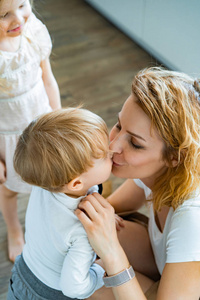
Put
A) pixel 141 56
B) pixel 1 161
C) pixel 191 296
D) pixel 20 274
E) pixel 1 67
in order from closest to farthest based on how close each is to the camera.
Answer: pixel 191 296 → pixel 20 274 → pixel 1 67 → pixel 1 161 → pixel 141 56

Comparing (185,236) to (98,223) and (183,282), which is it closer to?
(183,282)

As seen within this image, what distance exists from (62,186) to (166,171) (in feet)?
1.27

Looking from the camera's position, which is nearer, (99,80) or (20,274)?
(20,274)

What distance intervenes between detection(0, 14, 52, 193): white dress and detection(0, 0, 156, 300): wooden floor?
3.31ft

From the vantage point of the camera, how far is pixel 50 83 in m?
1.78

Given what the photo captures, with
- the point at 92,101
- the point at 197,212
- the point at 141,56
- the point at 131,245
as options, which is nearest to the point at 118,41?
the point at 141,56

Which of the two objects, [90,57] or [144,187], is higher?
[144,187]

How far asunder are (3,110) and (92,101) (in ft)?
4.02

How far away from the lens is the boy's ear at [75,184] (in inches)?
45.3

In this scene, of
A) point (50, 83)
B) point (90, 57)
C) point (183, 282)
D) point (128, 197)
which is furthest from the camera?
point (90, 57)

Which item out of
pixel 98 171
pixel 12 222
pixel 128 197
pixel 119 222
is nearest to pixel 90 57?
pixel 12 222

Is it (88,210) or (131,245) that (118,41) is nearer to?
(131,245)

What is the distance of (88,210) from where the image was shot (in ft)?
3.97

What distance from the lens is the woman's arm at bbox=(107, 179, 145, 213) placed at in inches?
65.9
